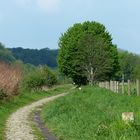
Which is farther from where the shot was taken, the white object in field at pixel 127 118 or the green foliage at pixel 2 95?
the green foliage at pixel 2 95

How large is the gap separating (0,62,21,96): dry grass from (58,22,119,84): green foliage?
921 inches

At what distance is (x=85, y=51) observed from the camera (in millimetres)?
69688

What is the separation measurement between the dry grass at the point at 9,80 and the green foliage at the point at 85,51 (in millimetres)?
23384

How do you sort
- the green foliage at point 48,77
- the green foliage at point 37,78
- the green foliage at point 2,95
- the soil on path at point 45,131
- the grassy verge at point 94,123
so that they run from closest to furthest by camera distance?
the grassy verge at point 94,123
the soil on path at point 45,131
the green foliage at point 2,95
the green foliage at point 37,78
the green foliage at point 48,77

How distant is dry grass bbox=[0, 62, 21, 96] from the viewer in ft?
127

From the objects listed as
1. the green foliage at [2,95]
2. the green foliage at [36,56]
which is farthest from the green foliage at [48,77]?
the green foliage at [36,56]

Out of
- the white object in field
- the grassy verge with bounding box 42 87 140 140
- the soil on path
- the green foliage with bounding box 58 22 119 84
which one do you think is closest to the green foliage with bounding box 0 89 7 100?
the grassy verge with bounding box 42 87 140 140

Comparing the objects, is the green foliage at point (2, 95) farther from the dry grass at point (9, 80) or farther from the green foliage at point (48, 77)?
the green foliage at point (48, 77)

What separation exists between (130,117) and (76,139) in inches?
76.6

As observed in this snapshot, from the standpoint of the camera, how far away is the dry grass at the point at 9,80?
127 feet

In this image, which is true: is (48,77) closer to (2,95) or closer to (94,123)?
(2,95)

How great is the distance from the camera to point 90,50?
69625mm

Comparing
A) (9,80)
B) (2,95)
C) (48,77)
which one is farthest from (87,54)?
(2,95)

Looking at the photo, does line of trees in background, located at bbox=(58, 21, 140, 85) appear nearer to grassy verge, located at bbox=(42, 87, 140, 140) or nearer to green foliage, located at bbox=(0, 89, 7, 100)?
green foliage, located at bbox=(0, 89, 7, 100)
